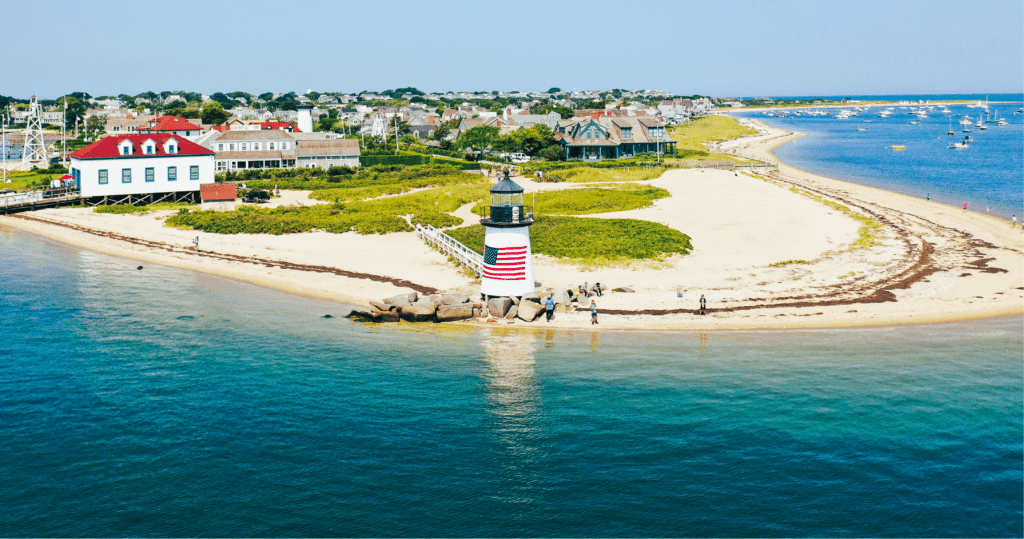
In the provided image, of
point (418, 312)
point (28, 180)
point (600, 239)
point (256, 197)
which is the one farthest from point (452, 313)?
point (28, 180)

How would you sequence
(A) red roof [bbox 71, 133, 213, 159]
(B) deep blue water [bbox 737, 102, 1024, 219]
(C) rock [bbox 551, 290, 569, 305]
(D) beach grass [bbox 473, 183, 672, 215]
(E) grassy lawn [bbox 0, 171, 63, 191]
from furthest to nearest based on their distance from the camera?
(E) grassy lawn [bbox 0, 171, 63, 191]
(B) deep blue water [bbox 737, 102, 1024, 219]
(A) red roof [bbox 71, 133, 213, 159]
(D) beach grass [bbox 473, 183, 672, 215]
(C) rock [bbox 551, 290, 569, 305]

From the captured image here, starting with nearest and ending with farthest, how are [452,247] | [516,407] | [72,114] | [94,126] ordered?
[516,407] < [452,247] < [94,126] < [72,114]

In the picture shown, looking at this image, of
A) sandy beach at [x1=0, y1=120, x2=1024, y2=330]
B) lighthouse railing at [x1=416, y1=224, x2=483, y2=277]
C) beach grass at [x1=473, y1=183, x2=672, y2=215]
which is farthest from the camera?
beach grass at [x1=473, y1=183, x2=672, y2=215]

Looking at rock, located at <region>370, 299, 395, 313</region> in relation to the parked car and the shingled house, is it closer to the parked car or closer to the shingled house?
the parked car

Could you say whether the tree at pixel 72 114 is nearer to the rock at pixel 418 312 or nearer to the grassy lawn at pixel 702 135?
the grassy lawn at pixel 702 135

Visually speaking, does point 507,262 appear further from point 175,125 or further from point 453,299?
point 175,125

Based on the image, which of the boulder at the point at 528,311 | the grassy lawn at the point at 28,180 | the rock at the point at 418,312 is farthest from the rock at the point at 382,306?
the grassy lawn at the point at 28,180

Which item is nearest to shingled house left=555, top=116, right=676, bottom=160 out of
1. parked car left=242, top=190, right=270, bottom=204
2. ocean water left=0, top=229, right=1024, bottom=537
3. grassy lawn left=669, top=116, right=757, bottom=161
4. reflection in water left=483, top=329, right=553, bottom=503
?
grassy lawn left=669, top=116, right=757, bottom=161
